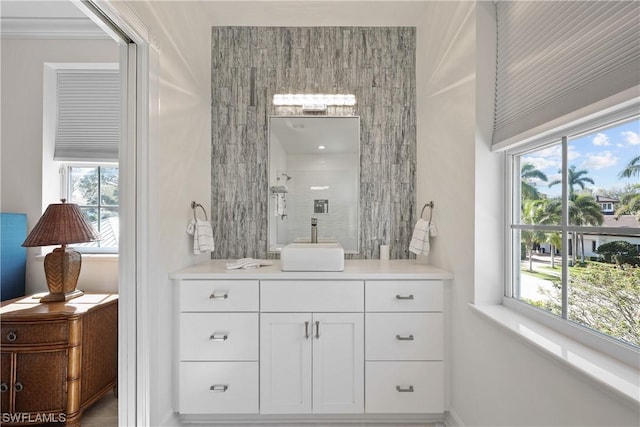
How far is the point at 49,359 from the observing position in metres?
1.73

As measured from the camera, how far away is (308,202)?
261 cm

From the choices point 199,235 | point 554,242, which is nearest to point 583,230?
point 554,242

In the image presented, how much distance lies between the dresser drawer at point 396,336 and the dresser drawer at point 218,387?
0.69 m

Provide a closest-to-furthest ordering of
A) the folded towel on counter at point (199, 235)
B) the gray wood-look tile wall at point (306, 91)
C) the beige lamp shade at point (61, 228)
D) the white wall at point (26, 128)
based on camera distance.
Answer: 1. the white wall at point (26, 128)
2. the beige lamp shade at point (61, 228)
3. the folded towel on counter at point (199, 235)
4. the gray wood-look tile wall at point (306, 91)

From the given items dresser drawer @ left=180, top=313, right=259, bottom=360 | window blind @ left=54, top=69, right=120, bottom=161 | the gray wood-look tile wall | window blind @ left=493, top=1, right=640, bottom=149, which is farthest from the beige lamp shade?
window blind @ left=493, top=1, right=640, bottom=149

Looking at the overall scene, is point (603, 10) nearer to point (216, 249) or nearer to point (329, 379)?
point (329, 379)

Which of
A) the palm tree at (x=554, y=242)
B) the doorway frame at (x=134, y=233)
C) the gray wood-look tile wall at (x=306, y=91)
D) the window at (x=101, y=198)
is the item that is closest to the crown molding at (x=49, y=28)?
the doorway frame at (x=134, y=233)

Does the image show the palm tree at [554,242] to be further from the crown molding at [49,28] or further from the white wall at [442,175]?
the crown molding at [49,28]

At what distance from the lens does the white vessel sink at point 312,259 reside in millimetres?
2023

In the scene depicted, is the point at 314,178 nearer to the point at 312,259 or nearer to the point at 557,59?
the point at 312,259

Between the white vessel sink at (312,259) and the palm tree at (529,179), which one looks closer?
the palm tree at (529,179)

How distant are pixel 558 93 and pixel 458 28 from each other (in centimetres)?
84

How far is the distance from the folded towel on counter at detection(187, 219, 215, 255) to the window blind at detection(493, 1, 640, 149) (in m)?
1.75

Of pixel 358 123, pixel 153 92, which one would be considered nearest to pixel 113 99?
pixel 153 92
